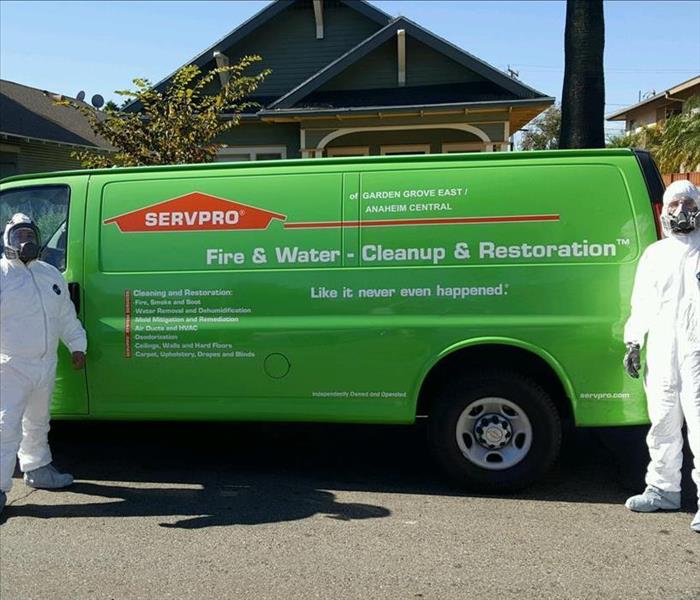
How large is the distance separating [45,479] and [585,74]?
7931mm

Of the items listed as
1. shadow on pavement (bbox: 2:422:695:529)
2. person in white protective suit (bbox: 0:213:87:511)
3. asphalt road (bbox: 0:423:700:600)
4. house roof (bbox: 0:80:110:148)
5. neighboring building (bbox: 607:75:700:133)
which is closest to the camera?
asphalt road (bbox: 0:423:700:600)

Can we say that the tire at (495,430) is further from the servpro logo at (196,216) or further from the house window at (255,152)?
the house window at (255,152)

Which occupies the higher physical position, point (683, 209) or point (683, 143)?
point (683, 143)

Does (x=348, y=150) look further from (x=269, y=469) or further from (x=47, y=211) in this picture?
(x=269, y=469)

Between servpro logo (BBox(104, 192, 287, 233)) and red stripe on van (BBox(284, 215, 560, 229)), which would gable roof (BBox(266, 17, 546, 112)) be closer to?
servpro logo (BBox(104, 192, 287, 233))

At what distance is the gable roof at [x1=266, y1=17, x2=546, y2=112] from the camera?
12.8m

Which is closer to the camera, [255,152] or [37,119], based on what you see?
[255,152]

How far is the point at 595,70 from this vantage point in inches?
362

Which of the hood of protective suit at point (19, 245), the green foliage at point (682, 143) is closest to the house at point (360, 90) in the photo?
the hood of protective suit at point (19, 245)

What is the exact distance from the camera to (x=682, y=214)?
4113 millimetres

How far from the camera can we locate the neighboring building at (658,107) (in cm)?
3291

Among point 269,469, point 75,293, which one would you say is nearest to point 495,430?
point 269,469

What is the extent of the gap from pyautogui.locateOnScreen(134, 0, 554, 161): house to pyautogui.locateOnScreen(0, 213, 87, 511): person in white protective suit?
8621 mm

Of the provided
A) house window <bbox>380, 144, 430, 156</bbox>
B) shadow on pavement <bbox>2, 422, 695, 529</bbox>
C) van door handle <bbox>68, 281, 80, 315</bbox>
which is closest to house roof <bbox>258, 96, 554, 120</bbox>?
house window <bbox>380, 144, 430, 156</bbox>
